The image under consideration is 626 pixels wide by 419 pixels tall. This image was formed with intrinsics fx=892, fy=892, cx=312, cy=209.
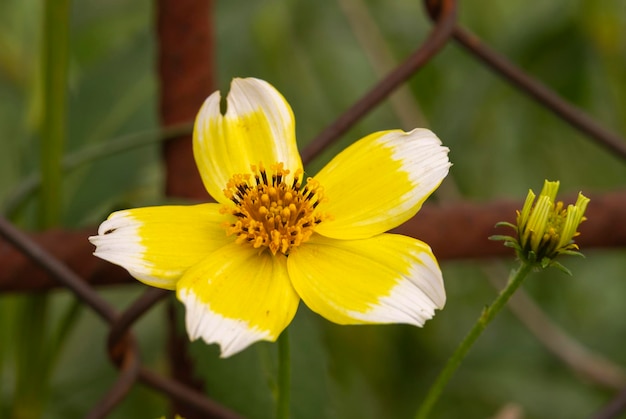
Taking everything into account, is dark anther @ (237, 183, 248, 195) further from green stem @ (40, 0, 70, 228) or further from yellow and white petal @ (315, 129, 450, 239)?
green stem @ (40, 0, 70, 228)

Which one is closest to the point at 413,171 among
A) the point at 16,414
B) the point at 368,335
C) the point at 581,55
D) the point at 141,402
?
the point at 16,414

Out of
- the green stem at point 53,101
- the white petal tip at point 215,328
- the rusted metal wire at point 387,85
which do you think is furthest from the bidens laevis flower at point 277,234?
the green stem at point 53,101

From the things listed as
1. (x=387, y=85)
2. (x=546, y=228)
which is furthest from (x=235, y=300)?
(x=387, y=85)

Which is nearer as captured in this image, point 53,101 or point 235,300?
point 235,300

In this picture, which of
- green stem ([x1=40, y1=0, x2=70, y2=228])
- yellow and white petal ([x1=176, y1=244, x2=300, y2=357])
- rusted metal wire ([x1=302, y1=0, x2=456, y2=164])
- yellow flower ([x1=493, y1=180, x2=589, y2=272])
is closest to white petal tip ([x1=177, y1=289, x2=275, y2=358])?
yellow and white petal ([x1=176, y1=244, x2=300, y2=357])

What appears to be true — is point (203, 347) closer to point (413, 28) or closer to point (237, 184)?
point (237, 184)

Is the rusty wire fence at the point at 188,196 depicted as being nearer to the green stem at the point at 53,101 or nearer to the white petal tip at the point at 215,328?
the green stem at the point at 53,101

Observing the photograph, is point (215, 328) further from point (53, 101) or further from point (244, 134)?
point (53, 101)
